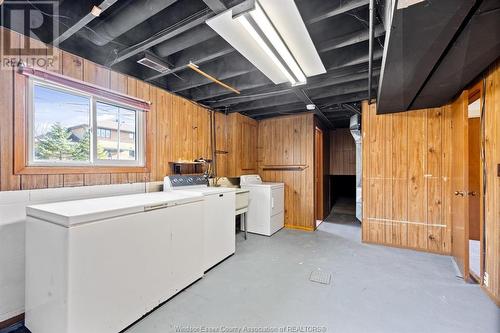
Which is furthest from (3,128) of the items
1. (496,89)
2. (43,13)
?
(496,89)

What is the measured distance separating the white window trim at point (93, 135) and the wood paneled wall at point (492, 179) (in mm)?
3718

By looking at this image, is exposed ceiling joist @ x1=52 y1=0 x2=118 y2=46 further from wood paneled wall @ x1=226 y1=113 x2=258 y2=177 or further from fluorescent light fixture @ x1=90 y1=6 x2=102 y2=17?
wood paneled wall @ x1=226 y1=113 x2=258 y2=177

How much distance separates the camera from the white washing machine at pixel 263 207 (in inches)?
156

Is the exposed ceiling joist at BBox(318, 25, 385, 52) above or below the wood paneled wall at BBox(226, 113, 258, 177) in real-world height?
above

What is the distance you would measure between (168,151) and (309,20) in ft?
7.69

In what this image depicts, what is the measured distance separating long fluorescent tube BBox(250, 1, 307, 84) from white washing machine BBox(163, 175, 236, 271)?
1710 mm

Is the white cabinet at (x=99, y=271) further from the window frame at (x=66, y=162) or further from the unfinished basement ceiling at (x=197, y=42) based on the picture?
the unfinished basement ceiling at (x=197, y=42)

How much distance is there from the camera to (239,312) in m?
1.86

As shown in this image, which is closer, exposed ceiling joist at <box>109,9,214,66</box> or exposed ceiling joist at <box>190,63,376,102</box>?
exposed ceiling joist at <box>109,9,214,66</box>

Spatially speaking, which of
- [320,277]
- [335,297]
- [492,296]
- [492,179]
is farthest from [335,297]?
[492,179]

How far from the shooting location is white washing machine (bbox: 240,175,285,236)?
396 centimetres

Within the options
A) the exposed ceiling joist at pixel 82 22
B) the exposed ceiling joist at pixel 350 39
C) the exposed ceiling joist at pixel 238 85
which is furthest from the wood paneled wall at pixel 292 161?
the exposed ceiling joist at pixel 82 22

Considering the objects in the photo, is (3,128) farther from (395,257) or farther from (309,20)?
(395,257)

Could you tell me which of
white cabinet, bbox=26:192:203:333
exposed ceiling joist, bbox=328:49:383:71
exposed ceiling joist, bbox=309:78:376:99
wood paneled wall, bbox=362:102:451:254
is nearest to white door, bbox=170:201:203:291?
white cabinet, bbox=26:192:203:333
